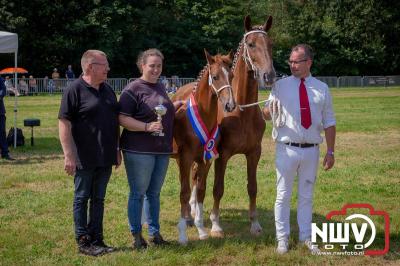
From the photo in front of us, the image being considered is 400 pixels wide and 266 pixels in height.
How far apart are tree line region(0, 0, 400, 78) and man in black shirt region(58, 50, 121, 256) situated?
33.2 m

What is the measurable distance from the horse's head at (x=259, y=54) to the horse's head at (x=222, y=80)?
12.3 inches

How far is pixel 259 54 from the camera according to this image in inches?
249

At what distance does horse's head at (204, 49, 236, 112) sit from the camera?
5969mm

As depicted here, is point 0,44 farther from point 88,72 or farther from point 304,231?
point 304,231

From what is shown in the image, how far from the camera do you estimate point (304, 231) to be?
5961 mm

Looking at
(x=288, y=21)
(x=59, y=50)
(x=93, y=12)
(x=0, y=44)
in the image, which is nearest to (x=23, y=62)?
(x=59, y=50)

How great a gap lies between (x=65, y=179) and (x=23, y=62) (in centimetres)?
3496

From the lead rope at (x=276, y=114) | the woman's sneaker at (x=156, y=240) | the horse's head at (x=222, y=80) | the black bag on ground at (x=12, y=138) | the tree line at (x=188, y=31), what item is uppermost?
the tree line at (x=188, y=31)

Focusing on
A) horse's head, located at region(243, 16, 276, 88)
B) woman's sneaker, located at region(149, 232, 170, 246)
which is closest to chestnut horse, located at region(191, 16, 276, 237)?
horse's head, located at region(243, 16, 276, 88)

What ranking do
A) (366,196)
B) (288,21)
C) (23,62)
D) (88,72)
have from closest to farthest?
(88,72) → (366,196) → (23,62) → (288,21)

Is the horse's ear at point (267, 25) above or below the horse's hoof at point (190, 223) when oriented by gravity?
above

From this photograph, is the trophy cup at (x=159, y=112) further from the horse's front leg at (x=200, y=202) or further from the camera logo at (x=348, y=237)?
the camera logo at (x=348, y=237)

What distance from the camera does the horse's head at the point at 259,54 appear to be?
20.1 ft

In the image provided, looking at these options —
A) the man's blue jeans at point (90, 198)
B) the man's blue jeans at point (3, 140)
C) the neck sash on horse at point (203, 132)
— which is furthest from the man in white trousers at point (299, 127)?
the man's blue jeans at point (3, 140)
